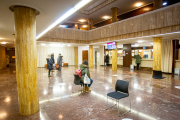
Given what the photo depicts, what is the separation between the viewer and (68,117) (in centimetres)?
302

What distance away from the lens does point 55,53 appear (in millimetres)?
17141

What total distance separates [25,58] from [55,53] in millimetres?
14528

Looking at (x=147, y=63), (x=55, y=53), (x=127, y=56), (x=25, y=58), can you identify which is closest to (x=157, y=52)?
(x=147, y=63)

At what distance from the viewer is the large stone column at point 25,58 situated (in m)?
3.04

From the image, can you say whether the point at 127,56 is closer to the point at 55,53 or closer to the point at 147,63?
the point at 147,63

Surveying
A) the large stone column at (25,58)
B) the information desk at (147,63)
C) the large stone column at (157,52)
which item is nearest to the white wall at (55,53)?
the information desk at (147,63)

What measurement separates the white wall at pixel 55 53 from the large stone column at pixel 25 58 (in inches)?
548

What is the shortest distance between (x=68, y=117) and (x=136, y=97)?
2814 mm

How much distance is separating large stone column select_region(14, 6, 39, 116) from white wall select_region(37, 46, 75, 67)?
1392 cm

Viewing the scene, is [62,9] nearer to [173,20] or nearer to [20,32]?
[20,32]

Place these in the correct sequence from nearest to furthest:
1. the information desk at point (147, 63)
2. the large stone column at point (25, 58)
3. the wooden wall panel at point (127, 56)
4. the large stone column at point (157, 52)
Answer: the large stone column at point (25, 58), the large stone column at point (157, 52), the information desk at point (147, 63), the wooden wall panel at point (127, 56)

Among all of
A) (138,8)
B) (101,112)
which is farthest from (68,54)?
(101,112)

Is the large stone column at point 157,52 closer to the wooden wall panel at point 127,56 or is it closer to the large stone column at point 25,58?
the wooden wall panel at point 127,56

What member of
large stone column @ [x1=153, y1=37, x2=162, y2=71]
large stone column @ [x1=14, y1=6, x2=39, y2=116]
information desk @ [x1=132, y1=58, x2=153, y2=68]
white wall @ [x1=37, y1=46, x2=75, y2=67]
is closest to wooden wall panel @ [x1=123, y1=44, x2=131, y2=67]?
information desk @ [x1=132, y1=58, x2=153, y2=68]
